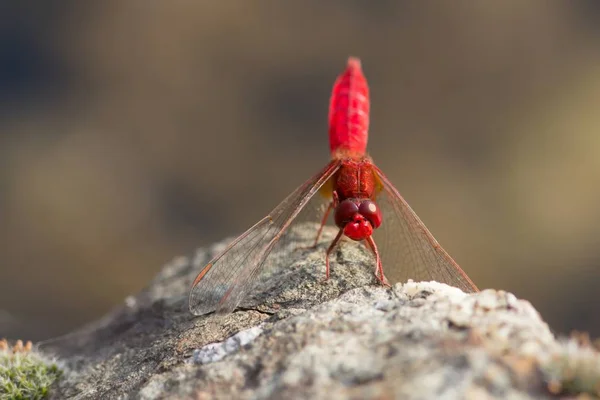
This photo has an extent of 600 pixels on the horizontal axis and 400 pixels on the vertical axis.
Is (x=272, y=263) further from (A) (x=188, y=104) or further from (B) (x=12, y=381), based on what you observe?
(A) (x=188, y=104)

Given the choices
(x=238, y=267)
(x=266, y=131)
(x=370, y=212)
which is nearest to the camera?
(x=238, y=267)

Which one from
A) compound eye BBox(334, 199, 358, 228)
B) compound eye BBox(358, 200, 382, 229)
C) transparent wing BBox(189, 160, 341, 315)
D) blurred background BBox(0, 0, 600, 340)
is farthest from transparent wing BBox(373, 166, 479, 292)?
blurred background BBox(0, 0, 600, 340)

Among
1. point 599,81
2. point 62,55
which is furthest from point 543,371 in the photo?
point 62,55

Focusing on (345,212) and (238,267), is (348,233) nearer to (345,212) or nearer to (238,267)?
(345,212)

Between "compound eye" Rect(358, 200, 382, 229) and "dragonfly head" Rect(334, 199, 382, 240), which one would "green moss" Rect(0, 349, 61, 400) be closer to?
"dragonfly head" Rect(334, 199, 382, 240)

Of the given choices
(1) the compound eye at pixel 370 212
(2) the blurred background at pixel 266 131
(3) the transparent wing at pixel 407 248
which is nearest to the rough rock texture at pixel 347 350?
(3) the transparent wing at pixel 407 248

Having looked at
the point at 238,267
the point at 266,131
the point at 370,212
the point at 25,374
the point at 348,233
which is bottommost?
the point at 25,374

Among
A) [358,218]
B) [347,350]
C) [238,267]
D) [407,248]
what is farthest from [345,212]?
[347,350]
